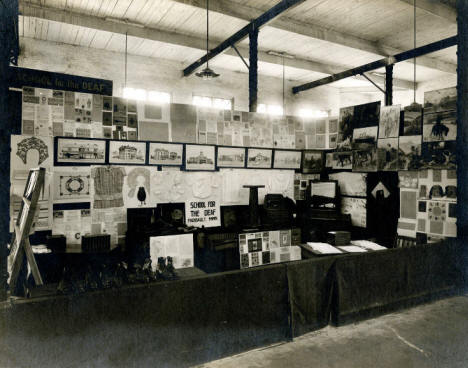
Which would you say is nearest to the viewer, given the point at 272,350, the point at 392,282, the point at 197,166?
the point at 272,350

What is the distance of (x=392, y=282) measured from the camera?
334 cm

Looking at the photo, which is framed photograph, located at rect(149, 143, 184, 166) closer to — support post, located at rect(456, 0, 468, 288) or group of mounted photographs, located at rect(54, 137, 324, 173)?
group of mounted photographs, located at rect(54, 137, 324, 173)

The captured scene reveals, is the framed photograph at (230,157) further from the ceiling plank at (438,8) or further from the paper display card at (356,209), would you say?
the ceiling plank at (438,8)

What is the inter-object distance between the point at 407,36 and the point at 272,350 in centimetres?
697

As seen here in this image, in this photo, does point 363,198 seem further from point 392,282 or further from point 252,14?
point 252,14

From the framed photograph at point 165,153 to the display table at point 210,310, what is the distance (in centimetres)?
198

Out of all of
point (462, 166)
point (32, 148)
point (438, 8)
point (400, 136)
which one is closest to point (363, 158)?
point (400, 136)

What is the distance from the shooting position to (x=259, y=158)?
475cm

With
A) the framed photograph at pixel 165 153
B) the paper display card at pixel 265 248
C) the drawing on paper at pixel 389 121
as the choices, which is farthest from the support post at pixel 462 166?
the framed photograph at pixel 165 153

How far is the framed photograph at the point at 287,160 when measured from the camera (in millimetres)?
4871

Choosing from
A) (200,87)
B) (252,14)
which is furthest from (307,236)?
(200,87)

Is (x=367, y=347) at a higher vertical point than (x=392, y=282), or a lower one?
lower

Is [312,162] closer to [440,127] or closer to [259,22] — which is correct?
[440,127]

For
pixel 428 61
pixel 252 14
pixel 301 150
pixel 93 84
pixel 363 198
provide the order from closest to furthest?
1. pixel 93 84
2. pixel 363 198
3. pixel 301 150
4. pixel 252 14
5. pixel 428 61
